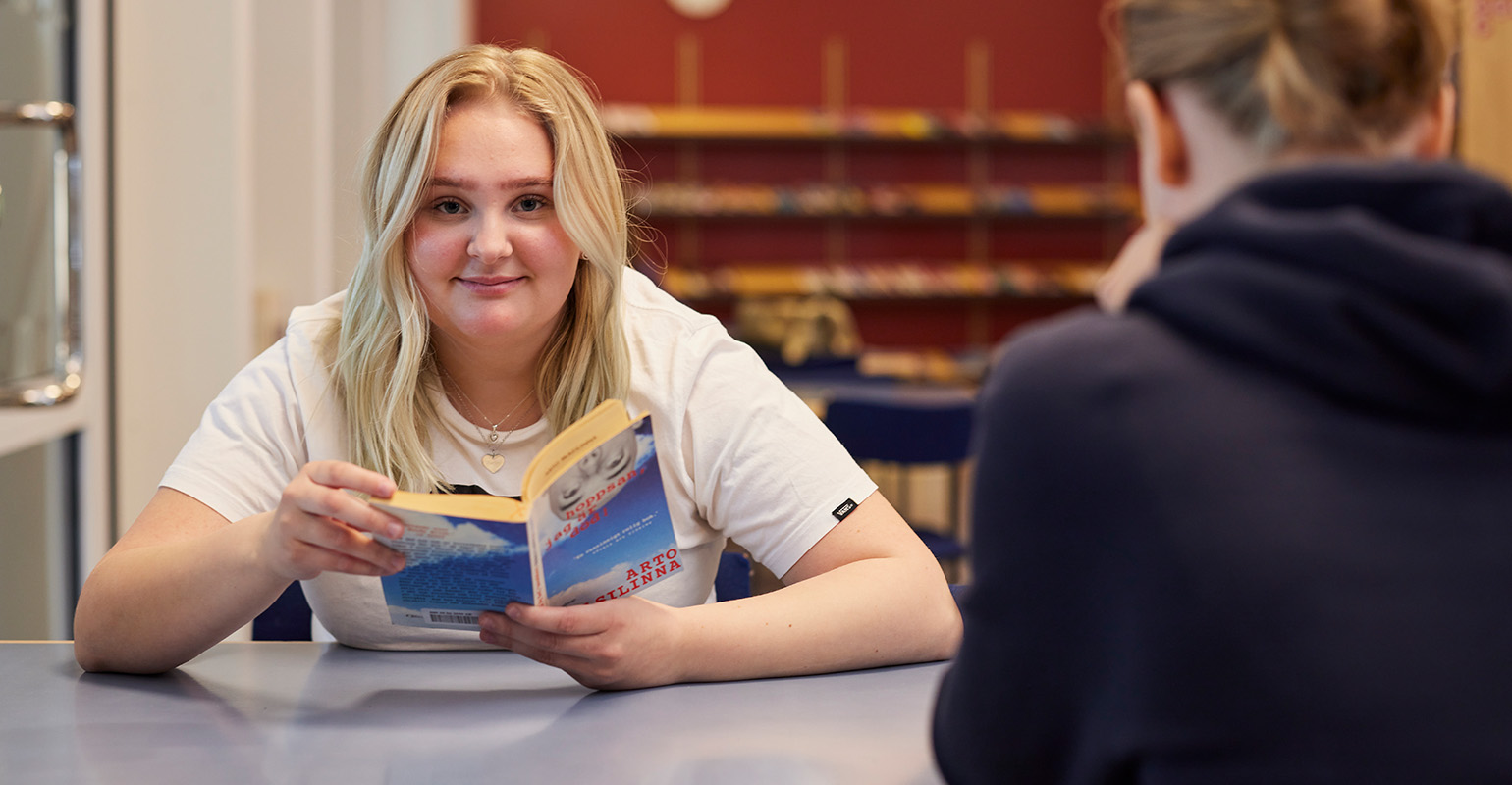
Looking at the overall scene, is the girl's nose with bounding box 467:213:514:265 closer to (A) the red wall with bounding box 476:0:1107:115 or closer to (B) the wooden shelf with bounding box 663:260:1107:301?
(B) the wooden shelf with bounding box 663:260:1107:301

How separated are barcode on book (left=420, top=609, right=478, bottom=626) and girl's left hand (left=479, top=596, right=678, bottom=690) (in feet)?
0.03

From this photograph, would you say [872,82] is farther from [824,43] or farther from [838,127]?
[838,127]

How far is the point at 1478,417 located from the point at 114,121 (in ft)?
8.96

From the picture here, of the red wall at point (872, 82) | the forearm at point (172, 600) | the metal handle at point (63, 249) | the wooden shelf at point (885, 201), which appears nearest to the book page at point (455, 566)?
the forearm at point (172, 600)

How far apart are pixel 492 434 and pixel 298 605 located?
1.23 feet

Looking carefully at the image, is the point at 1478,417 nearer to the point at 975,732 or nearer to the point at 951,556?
the point at 975,732

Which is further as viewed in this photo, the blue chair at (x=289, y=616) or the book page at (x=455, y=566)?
the blue chair at (x=289, y=616)

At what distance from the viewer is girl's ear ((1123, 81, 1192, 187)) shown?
769 millimetres

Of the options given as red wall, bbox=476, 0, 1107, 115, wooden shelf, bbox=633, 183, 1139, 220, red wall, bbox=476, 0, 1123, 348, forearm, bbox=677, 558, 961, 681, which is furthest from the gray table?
red wall, bbox=476, 0, 1107, 115

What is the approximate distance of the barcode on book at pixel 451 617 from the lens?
1102 mm

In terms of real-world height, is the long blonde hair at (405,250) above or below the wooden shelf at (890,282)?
above

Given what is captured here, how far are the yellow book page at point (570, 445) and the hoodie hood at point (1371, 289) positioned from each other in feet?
1.60

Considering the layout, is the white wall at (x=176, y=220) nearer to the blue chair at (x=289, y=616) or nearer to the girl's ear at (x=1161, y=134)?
the blue chair at (x=289, y=616)

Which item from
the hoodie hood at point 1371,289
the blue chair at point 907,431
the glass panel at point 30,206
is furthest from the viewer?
the blue chair at point 907,431
